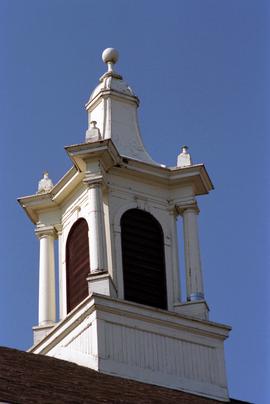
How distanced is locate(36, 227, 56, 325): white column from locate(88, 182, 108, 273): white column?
1.96 metres

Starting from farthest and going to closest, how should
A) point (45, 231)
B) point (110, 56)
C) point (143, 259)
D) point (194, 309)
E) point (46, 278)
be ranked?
point (110, 56) < point (45, 231) < point (46, 278) < point (143, 259) < point (194, 309)

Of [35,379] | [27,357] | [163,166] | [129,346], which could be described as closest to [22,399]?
[35,379]

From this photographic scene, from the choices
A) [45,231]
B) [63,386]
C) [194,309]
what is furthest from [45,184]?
[63,386]

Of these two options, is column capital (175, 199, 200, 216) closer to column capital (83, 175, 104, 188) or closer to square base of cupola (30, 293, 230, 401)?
column capital (83, 175, 104, 188)

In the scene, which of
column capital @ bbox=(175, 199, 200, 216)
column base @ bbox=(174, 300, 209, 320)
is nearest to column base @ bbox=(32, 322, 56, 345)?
column base @ bbox=(174, 300, 209, 320)

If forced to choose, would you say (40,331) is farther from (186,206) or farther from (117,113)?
(117,113)

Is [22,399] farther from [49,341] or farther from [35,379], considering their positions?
[49,341]

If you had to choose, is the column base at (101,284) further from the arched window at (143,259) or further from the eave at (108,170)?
the eave at (108,170)

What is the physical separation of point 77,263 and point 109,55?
5.51 metres

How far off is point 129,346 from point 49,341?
1.80 metres

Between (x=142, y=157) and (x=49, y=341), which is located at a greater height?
(x=142, y=157)

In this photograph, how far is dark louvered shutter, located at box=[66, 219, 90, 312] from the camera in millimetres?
28844

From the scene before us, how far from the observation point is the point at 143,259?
29.1 m

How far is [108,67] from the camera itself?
32500 mm
